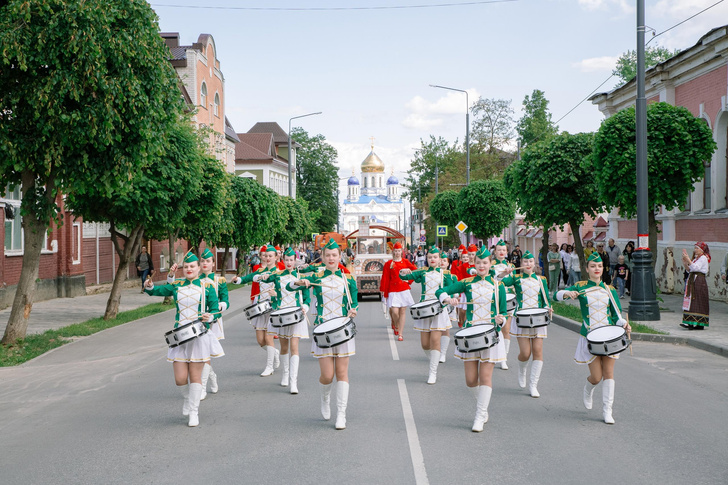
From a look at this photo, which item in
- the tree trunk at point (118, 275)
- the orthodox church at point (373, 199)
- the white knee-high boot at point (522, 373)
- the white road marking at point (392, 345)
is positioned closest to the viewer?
the white knee-high boot at point (522, 373)

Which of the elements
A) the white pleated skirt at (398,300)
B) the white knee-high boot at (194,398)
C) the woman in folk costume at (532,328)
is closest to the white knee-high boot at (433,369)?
the woman in folk costume at (532,328)

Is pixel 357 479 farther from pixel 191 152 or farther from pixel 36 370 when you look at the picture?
pixel 191 152

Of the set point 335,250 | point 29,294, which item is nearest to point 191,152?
point 29,294

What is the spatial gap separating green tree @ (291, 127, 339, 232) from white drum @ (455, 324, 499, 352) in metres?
82.2

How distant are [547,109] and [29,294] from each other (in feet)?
215

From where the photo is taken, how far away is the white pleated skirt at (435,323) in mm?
10641

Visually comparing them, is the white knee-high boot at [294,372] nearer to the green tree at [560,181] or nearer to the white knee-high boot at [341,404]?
the white knee-high boot at [341,404]

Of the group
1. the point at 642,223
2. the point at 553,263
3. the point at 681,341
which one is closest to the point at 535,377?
the point at 681,341

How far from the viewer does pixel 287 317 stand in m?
9.22

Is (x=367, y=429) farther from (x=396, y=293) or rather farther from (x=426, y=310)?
(x=396, y=293)

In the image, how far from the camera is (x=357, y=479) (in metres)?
5.76

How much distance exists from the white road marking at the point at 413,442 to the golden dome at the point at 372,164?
130 meters

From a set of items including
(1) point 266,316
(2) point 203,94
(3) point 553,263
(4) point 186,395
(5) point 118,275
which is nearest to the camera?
(4) point 186,395

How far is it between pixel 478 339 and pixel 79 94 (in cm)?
775
